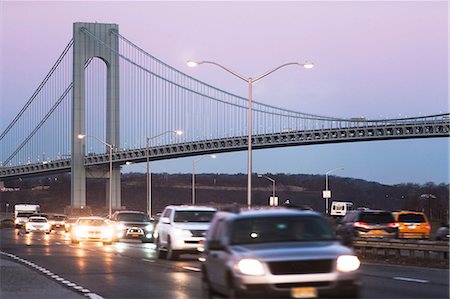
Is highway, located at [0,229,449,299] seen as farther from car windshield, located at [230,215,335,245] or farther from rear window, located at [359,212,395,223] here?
rear window, located at [359,212,395,223]

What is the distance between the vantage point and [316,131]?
100812 millimetres

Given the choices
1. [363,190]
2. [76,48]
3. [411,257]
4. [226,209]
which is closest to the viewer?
[226,209]

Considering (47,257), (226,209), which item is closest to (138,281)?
(226,209)

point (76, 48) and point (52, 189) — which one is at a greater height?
point (76, 48)

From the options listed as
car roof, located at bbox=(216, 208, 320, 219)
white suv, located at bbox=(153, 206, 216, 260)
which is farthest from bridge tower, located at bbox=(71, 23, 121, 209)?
car roof, located at bbox=(216, 208, 320, 219)

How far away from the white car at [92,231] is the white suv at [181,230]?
12535 millimetres

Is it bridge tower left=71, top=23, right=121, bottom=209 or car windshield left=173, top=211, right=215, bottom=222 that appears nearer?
car windshield left=173, top=211, right=215, bottom=222

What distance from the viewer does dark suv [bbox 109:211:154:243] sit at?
47.1 meters

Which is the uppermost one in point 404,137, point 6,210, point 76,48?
point 76,48

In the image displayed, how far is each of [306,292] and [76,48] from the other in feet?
292

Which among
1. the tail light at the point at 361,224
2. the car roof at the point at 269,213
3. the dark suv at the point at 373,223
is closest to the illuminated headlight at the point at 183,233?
the dark suv at the point at 373,223

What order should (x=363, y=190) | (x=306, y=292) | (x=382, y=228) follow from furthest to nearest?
(x=363, y=190) → (x=382, y=228) → (x=306, y=292)

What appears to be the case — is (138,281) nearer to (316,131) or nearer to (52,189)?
(316,131)

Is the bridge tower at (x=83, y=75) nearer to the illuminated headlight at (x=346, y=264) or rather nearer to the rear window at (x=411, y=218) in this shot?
the rear window at (x=411, y=218)
